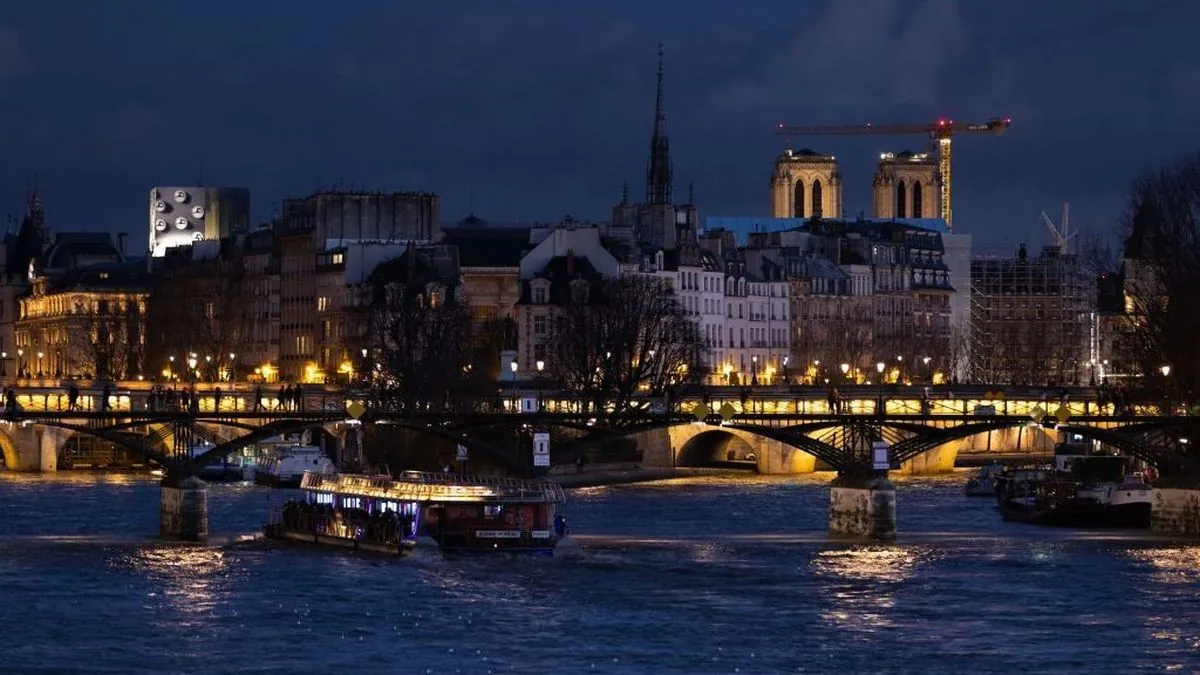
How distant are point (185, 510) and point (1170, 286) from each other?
110ft

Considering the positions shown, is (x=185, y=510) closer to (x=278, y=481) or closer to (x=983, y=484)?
(x=278, y=481)

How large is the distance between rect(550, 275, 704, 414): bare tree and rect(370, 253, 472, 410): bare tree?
4323 millimetres

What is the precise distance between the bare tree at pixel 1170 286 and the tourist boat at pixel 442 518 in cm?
2383

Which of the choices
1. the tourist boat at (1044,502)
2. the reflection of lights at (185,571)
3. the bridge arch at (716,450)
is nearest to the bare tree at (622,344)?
the bridge arch at (716,450)

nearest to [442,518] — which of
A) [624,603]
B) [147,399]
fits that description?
[624,603]

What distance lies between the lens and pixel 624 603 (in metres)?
83.4

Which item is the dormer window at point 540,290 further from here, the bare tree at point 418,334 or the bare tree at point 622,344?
the bare tree at point 622,344

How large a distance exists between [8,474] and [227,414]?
43527 mm

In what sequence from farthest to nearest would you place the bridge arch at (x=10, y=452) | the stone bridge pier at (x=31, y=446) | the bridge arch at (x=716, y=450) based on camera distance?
the bridge arch at (x=716, y=450), the stone bridge pier at (x=31, y=446), the bridge arch at (x=10, y=452)

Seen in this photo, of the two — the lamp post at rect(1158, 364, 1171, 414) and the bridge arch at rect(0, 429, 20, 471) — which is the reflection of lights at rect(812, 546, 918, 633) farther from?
the bridge arch at rect(0, 429, 20, 471)

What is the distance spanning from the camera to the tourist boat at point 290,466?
134m

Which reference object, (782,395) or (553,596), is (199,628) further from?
(782,395)

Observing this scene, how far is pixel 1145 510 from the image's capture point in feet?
357

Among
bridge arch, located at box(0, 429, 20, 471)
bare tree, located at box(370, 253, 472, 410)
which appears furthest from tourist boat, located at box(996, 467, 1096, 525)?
bridge arch, located at box(0, 429, 20, 471)
